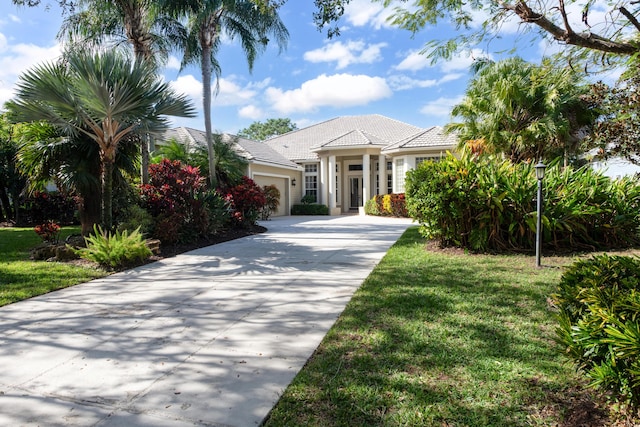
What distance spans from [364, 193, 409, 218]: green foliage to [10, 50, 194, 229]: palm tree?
42.9 ft

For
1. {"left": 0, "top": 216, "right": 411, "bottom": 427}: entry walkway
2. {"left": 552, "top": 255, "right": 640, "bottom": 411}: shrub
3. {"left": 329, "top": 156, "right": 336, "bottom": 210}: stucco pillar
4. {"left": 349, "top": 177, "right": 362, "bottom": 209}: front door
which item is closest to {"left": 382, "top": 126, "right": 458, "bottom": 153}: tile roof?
{"left": 329, "top": 156, "right": 336, "bottom": 210}: stucco pillar

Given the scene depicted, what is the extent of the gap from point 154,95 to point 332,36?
4.00m

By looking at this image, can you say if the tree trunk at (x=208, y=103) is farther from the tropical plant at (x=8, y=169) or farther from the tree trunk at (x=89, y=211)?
the tropical plant at (x=8, y=169)

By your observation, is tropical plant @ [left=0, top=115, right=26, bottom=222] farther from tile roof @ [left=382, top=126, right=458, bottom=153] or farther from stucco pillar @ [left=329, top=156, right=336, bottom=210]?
tile roof @ [left=382, top=126, right=458, bottom=153]

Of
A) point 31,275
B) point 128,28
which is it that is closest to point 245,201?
point 128,28

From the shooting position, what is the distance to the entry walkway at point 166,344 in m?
2.55

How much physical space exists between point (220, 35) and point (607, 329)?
14271 mm

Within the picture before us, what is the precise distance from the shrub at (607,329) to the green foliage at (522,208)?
5129 mm

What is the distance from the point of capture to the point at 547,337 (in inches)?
139

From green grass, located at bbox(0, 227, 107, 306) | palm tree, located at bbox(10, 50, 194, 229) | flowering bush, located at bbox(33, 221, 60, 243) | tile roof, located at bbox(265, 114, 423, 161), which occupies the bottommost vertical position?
green grass, located at bbox(0, 227, 107, 306)

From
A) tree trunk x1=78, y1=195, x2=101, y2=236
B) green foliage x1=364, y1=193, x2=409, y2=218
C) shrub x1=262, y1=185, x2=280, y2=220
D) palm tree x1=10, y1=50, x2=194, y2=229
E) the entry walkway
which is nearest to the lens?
the entry walkway

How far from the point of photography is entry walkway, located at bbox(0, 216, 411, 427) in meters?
2.55

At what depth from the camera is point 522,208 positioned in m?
7.97

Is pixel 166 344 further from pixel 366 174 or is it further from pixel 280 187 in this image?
pixel 280 187
